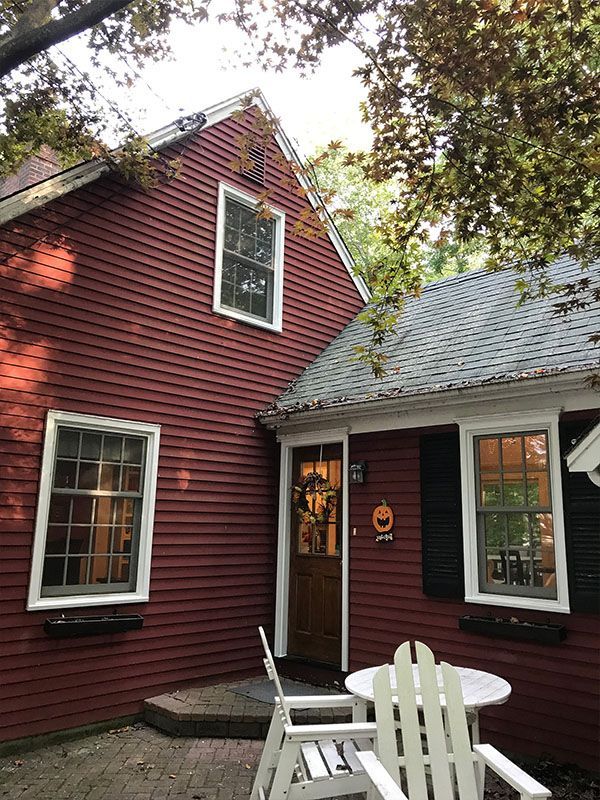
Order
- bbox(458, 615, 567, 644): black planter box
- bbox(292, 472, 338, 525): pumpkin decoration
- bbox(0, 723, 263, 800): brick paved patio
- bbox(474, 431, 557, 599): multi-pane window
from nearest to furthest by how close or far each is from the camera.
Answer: bbox(0, 723, 263, 800): brick paved patio → bbox(458, 615, 567, 644): black planter box → bbox(474, 431, 557, 599): multi-pane window → bbox(292, 472, 338, 525): pumpkin decoration

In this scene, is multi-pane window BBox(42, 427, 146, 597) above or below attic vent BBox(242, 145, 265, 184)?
below

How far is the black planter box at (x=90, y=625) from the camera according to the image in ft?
16.8

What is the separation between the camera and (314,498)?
22.9ft

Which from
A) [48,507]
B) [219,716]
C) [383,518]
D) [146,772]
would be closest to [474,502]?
[383,518]

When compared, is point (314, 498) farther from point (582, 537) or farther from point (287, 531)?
point (582, 537)

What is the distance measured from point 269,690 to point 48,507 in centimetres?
281

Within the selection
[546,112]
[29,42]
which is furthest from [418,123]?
[29,42]

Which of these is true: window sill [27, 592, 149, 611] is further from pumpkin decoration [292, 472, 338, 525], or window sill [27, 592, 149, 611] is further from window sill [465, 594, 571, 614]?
window sill [465, 594, 571, 614]

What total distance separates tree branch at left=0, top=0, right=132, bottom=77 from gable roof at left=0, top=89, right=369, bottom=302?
121 cm

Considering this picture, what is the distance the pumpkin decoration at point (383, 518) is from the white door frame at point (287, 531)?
1.34ft

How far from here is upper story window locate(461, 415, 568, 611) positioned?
4988mm

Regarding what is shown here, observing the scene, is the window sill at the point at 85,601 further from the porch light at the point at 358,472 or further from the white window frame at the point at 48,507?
the porch light at the point at 358,472

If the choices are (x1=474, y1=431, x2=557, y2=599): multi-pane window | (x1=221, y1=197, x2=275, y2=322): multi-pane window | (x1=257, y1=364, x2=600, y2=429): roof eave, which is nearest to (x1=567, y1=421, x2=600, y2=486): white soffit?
(x1=257, y1=364, x2=600, y2=429): roof eave

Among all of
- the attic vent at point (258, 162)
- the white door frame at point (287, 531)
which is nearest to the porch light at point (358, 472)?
the white door frame at point (287, 531)
